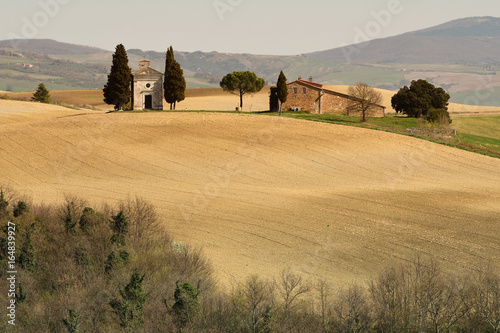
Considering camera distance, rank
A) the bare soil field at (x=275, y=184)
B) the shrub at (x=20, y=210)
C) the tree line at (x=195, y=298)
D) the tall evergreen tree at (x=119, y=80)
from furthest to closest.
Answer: the tall evergreen tree at (x=119, y=80) → the shrub at (x=20, y=210) → the bare soil field at (x=275, y=184) → the tree line at (x=195, y=298)

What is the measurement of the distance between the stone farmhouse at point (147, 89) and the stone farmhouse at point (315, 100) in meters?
24.0

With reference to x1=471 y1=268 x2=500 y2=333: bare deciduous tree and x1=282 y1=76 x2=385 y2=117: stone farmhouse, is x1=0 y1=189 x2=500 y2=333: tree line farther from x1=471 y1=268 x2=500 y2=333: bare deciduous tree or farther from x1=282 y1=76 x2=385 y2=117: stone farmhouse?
x1=282 y1=76 x2=385 y2=117: stone farmhouse

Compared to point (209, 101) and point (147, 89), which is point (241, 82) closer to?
point (147, 89)

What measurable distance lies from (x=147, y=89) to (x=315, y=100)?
2970 cm

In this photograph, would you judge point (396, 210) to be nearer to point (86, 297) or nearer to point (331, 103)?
point (86, 297)

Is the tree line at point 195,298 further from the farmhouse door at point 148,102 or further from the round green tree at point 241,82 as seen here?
the round green tree at point 241,82

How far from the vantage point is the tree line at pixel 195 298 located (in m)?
25.3

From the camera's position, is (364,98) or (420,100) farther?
(420,100)

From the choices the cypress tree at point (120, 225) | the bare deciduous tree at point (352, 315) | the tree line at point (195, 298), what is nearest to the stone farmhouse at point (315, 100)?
the cypress tree at point (120, 225)

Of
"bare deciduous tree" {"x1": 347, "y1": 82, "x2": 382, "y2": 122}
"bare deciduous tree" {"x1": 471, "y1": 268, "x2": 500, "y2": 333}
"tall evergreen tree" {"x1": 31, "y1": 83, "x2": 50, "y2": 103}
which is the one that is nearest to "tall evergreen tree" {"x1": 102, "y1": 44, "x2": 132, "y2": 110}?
"bare deciduous tree" {"x1": 347, "y1": 82, "x2": 382, "y2": 122}

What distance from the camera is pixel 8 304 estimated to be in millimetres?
27516

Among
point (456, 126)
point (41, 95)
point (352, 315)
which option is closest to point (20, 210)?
point (352, 315)

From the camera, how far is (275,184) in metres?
Answer: 54.7

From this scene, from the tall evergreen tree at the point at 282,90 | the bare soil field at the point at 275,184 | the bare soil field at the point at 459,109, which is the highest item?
the tall evergreen tree at the point at 282,90
